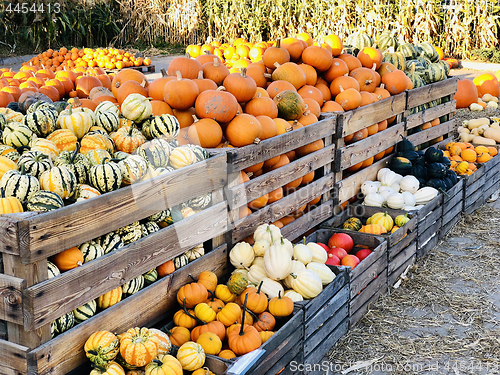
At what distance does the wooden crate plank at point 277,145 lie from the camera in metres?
3.57

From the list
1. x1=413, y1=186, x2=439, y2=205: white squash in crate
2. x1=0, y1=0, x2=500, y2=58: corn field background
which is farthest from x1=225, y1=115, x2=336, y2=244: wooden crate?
x1=0, y1=0, x2=500, y2=58: corn field background

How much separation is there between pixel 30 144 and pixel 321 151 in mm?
2500

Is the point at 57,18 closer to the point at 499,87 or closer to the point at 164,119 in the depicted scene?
the point at 499,87

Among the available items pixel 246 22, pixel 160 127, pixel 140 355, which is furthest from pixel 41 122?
pixel 246 22

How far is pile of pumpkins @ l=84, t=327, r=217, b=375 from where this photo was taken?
96.7 inches

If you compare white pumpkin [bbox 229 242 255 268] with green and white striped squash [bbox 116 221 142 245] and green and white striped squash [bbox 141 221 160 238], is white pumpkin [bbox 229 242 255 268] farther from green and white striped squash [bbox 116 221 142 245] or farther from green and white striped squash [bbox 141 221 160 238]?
green and white striped squash [bbox 116 221 142 245]

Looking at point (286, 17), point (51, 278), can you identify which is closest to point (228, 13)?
point (286, 17)

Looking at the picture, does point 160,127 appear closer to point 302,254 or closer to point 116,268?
point 116,268

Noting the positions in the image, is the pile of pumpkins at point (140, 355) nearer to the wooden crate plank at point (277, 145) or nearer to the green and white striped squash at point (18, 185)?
the green and white striped squash at point (18, 185)

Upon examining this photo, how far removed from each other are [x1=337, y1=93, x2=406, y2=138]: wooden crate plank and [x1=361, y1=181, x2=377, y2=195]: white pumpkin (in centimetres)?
59

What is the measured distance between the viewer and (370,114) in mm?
5312

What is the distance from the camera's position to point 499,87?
456 inches

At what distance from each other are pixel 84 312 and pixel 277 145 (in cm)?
203

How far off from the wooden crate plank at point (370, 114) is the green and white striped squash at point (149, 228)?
8.05ft
